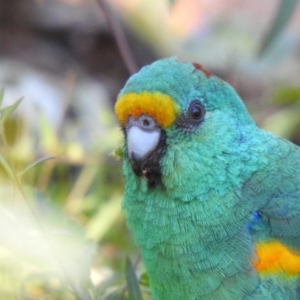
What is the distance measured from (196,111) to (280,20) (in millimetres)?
758

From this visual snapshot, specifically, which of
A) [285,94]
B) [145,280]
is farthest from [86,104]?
[145,280]

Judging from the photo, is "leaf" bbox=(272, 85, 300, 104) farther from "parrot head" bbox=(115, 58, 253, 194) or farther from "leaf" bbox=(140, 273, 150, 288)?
"leaf" bbox=(140, 273, 150, 288)

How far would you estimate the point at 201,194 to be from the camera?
147 centimetres

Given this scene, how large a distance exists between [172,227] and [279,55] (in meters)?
1.78

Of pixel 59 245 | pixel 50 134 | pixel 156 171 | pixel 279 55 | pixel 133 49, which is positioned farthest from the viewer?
pixel 133 49

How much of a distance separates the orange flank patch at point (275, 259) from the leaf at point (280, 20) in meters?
0.87

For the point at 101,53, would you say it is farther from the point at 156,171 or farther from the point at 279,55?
the point at 156,171

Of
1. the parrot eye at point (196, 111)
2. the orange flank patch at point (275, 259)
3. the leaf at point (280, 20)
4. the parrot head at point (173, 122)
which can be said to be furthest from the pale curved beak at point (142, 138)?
the leaf at point (280, 20)

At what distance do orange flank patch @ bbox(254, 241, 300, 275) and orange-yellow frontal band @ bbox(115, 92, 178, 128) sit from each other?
0.39 metres

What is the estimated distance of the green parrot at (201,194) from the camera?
143 centimetres

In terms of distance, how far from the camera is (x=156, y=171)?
1462 millimetres

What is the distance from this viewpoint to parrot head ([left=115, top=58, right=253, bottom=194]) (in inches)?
55.1

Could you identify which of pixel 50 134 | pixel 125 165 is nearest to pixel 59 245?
pixel 125 165

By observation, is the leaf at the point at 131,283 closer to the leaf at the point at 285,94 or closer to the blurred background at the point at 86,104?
the blurred background at the point at 86,104
